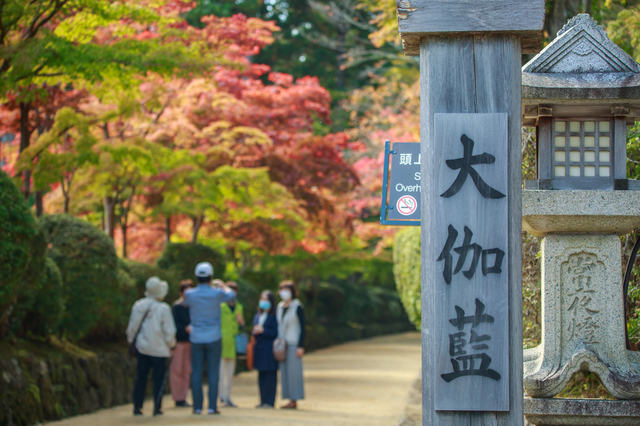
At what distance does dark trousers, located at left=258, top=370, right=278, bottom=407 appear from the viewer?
9672mm

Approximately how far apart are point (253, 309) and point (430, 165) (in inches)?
495

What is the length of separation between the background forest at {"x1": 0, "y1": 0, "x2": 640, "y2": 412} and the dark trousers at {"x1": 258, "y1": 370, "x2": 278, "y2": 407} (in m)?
2.41

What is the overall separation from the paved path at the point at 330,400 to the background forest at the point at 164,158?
138 centimetres

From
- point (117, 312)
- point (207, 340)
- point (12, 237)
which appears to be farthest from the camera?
point (117, 312)

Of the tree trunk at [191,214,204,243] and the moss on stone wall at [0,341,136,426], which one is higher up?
the tree trunk at [191,214,204,243]

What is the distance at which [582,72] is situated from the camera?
16.7ft

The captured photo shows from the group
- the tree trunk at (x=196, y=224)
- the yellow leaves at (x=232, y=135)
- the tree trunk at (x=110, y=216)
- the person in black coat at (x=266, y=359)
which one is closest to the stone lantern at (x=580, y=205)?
the person in black coat at (x=266, y=359)

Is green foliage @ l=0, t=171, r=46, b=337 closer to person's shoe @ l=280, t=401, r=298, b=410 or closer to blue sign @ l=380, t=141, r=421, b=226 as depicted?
blue sign @ l=380, t=141, r=421, b=226

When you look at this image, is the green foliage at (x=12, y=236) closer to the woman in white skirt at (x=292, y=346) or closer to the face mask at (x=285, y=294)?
the face mask at (x=285, y=294)

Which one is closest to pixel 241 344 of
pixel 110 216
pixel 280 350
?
pixel 280 350

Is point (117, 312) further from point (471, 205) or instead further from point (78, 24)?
point (471, 205)

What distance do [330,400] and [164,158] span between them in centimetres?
447

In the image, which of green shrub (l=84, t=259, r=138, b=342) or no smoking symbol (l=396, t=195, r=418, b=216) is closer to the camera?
no smoking symbol (l=396, t=195, r=418, b=216)

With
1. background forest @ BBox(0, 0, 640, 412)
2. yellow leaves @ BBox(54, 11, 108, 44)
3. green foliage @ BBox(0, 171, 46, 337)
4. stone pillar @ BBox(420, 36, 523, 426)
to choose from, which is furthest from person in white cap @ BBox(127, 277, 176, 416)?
stone pillar @ BBox(420, 36, 523, 426)
